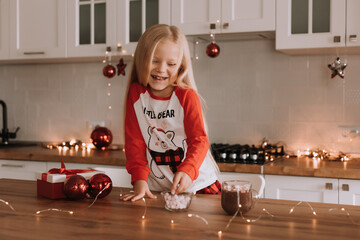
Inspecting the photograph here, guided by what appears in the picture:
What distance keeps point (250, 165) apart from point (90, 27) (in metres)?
1.43

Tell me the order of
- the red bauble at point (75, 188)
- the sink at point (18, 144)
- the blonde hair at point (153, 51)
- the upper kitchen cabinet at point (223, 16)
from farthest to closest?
the sink at point (18, 144) → the upper kitchen cabinet at point (223, 16) → the blonde hair at point (153, 51) → the red bauble at point (75, 188)

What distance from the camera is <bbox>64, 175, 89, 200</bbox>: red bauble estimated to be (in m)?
1.39

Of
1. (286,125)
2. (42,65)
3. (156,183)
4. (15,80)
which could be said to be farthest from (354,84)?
(15,80)

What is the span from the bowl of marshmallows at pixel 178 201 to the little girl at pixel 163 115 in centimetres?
33

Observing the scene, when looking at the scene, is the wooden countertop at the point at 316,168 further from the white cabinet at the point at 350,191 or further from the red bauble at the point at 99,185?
the red bauble at the point at 99,185

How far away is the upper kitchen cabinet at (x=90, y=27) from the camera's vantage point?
292 cm

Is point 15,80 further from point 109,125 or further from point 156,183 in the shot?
point 156,183

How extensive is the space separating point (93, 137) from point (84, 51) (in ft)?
1.90

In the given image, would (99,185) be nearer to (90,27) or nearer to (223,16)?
(223,16)

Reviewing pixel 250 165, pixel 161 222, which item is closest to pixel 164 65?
pixel 161 222

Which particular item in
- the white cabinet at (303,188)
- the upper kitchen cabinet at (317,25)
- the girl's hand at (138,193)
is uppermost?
the upper kitchen cabinet at (317,25)

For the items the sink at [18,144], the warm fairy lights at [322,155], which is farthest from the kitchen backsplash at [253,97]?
the sink at [18,144]

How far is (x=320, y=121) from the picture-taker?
9.17ft

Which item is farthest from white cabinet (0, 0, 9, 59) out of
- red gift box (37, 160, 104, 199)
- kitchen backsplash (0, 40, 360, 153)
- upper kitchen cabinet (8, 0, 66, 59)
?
red gift box (37, 160, 104, 199)
